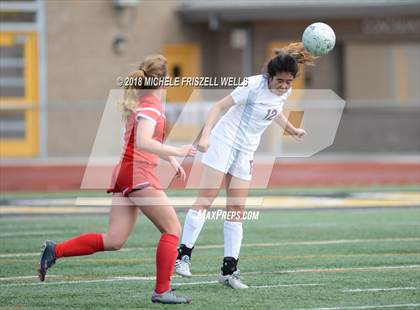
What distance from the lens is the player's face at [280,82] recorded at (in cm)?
858

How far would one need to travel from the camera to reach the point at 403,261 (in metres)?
10.0

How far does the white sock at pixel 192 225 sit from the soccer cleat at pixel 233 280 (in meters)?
0.44

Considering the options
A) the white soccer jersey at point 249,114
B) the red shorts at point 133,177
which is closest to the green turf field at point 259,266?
the red shorts at point 133,177

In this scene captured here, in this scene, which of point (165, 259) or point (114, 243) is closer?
point (165, 259)

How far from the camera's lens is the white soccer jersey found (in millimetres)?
8812

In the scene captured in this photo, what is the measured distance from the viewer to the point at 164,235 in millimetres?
7773

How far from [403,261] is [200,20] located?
601 inches

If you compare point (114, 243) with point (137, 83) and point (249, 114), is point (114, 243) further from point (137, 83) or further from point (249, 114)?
point (249, 114)

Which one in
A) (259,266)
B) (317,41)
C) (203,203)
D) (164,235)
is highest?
(317,41)

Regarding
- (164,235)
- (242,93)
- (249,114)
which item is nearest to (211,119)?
(242,93)

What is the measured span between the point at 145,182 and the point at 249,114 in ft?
5.16

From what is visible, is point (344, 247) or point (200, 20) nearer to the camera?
point (344, 247)

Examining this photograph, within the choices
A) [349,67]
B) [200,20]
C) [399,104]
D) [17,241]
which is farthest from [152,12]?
[17,241]

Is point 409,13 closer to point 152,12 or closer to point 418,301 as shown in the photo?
point 152,12
